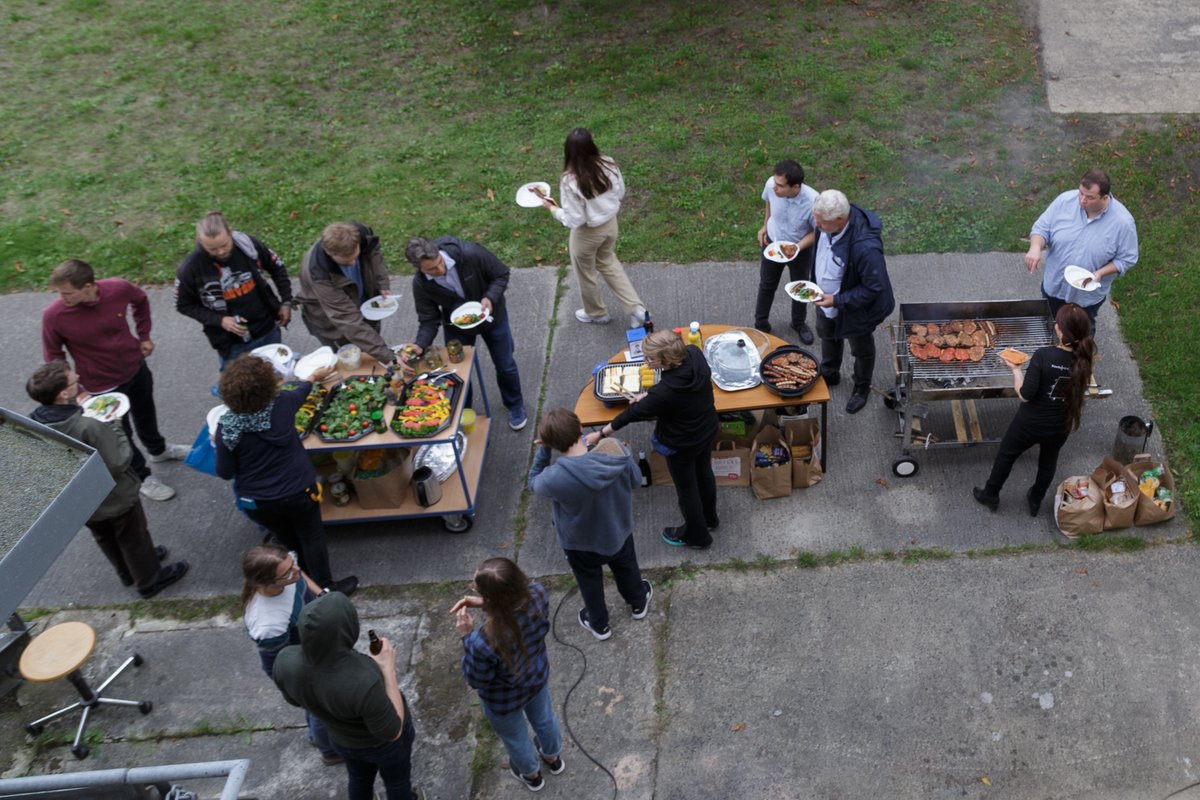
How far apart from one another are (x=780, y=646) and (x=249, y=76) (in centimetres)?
1072

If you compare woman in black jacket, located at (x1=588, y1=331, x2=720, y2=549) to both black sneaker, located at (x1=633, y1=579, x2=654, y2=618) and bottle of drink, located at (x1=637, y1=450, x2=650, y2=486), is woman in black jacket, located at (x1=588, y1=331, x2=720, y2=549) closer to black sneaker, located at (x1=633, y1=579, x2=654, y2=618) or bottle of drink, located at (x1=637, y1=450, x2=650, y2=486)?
black sneaker, located at (x1=633, y1=579, x2=654, y2=618)

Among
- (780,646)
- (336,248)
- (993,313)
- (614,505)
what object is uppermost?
(336,248)

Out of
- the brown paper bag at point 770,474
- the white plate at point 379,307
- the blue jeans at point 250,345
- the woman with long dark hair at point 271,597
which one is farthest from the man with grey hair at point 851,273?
the blue jeans at point 250,345

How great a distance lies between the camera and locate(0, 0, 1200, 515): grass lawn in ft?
30.5

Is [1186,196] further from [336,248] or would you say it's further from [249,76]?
[249,76]

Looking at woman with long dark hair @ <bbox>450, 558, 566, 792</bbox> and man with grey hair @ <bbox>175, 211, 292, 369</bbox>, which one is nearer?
woman with long dark hair @ <bbox>450, 558, 566, 792</bbox>

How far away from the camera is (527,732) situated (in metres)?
4.74

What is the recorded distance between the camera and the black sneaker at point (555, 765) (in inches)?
199

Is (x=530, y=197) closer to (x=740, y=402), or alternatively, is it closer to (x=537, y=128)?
(x=740, y=402)

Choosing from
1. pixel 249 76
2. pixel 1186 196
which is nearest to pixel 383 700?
pixel 1186 196

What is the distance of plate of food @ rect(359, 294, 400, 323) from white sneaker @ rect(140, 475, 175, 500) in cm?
216

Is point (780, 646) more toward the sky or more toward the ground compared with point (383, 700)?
more toward the ground

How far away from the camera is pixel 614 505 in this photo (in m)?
5.05

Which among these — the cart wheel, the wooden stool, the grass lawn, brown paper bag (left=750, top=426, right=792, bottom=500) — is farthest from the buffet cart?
the grass lawn
